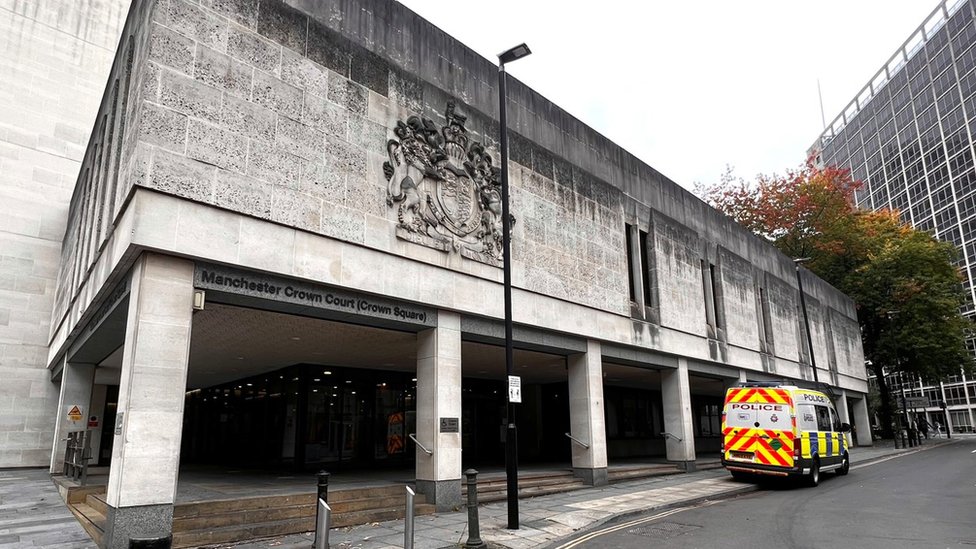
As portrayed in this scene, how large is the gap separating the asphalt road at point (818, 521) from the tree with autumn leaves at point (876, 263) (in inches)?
1140

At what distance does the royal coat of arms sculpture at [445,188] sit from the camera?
1223cm

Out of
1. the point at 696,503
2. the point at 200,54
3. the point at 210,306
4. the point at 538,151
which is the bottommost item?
the point at 696,503

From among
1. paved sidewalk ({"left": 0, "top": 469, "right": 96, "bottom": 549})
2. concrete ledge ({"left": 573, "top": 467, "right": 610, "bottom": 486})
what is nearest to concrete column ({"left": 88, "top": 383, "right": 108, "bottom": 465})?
paved sidewalk ({"left": 0, "top": 469, "right": 96, "bottom": 549})

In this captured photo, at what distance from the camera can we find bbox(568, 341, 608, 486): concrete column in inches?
630

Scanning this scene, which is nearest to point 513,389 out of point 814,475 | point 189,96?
point 189,96

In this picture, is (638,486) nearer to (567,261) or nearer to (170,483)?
(567,261)

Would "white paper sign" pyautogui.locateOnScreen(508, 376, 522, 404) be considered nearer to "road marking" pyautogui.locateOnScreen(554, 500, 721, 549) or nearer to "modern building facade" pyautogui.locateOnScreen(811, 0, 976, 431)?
"road marking" pyautogui.locateOnScreen(554, 500, 721, 549)

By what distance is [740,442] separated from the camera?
16234 millimetres

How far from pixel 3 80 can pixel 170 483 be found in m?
24.5

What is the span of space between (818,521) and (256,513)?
31.9 feet

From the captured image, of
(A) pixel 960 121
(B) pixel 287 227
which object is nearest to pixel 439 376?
(B) pixel 287 227

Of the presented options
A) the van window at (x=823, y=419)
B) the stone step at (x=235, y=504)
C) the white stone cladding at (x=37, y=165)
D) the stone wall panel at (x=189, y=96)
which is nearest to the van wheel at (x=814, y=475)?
the van window at (x=823, y=419)

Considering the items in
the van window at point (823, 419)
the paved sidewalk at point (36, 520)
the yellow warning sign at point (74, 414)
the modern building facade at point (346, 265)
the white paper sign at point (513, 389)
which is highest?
the modern building facade at point (346, 265)

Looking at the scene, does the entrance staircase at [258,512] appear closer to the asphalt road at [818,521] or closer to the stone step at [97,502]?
the stone step at [97,502]
